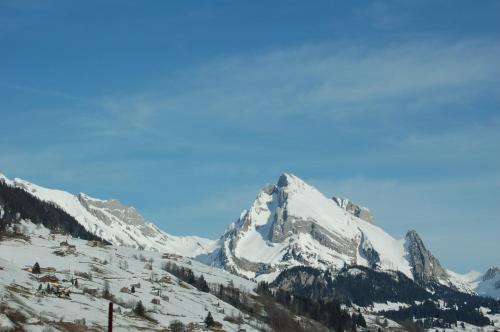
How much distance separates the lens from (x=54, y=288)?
19238 centimetres

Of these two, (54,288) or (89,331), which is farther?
(54,288)

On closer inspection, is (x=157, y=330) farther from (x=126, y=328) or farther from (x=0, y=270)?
(x=0, y=270)

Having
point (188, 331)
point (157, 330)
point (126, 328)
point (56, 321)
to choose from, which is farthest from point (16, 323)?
point (188, 331)

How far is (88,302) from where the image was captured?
18850cm

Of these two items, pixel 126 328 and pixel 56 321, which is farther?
pixel 126 328

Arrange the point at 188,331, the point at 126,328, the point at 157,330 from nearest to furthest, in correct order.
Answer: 1. the point at 126,328
2. the point at 157,330
3. the point at 188,331

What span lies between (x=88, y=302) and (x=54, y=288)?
10.7 meters

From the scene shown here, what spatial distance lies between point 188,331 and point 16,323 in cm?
6768

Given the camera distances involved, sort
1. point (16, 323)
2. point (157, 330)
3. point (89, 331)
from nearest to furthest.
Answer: point (16, 323) → point (89, 331) → point (157, 330)

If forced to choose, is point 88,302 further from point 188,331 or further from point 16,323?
point 16,323

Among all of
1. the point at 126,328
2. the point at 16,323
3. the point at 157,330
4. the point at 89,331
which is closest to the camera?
the point at 16,323

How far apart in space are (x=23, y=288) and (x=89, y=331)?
38.0 metres

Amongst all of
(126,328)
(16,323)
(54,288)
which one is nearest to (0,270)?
(54,288)

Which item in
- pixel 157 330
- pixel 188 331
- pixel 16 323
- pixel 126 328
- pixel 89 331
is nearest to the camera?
pixel 16 323
